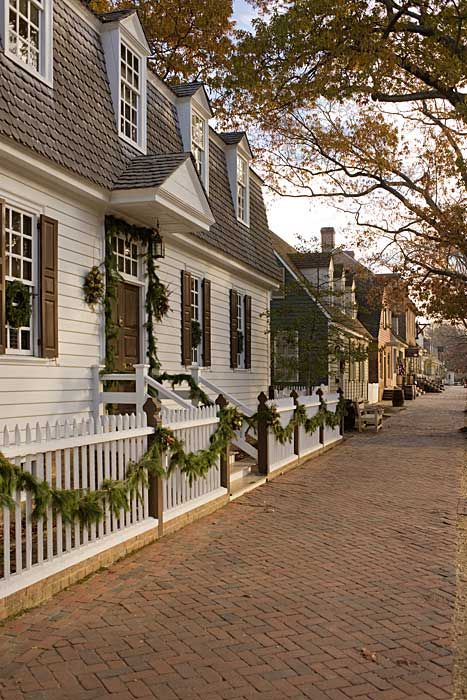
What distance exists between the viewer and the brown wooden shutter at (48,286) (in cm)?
882

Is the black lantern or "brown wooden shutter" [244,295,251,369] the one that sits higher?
the black lantern

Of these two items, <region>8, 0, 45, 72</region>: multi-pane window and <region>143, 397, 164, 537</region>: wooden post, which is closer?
<region>143, 397, 164, 537</region>: wooden post

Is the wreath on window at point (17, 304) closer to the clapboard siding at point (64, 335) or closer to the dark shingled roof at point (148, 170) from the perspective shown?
the clapboard siding at point (64, 335)

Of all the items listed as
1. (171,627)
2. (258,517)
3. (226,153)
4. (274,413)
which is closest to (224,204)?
(226,153)

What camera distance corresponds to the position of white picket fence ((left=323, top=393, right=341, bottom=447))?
1708 cm

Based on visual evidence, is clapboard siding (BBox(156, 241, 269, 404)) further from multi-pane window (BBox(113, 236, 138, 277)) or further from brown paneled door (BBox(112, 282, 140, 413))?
multi-pane window (BBox(113, 236, 138, 277))

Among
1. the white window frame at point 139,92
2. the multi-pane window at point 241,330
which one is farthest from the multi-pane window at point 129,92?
the multi-pane window at point 241,330

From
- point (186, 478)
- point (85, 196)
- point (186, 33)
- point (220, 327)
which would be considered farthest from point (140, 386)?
point (186, 33)

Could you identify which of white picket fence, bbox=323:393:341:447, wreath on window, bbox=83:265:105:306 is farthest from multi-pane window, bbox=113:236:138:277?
white picket fence, bbox=323:393:341:447

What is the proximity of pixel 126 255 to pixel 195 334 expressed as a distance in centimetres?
315

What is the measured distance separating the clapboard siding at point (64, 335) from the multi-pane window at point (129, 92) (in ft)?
5.98

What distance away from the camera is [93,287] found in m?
A: 10.1

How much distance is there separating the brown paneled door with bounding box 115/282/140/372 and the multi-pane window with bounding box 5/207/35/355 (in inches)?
93.0

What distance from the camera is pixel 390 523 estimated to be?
8695 mm
